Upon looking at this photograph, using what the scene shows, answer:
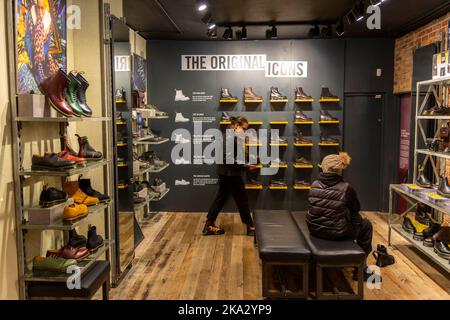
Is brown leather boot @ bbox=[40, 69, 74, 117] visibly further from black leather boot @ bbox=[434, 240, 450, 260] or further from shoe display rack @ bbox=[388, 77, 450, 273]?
black leather boot @ bbox=[434, 240, 450, 260]

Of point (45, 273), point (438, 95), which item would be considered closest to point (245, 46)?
point (438, 95)

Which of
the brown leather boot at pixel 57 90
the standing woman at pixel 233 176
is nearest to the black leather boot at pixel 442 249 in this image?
the standing woman at pixel 233 176

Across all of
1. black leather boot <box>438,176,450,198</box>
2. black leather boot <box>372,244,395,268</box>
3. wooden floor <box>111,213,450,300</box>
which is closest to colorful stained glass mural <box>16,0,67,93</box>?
wooden floor <box>111,213,450,300</box>

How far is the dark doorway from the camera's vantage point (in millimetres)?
7527

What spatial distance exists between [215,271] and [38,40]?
2887 millimetres

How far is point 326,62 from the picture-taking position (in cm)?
741

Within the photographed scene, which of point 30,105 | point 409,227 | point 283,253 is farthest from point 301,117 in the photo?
point 30,105

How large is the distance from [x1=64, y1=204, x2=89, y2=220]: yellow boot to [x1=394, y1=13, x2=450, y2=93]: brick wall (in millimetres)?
5088

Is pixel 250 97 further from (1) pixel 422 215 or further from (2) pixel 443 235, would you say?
(2) pixel 443 235

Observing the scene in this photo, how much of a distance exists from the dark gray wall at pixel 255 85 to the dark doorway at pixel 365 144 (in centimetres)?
29

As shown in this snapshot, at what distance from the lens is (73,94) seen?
10.2ft

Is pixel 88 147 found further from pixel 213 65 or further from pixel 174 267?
pixel 213 65

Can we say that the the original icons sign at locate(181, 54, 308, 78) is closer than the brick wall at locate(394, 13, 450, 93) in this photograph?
No

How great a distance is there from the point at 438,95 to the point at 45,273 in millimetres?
5365
